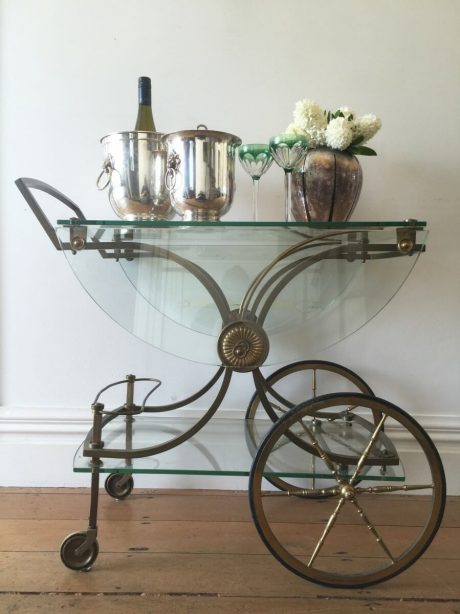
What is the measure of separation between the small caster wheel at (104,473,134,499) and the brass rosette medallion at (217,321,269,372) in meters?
0.48

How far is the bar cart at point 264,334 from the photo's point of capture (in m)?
1.02

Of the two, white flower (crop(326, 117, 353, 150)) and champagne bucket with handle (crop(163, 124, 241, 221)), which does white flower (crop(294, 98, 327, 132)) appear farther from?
champagne bucket with handle (crop(163, 124, 241, 221))

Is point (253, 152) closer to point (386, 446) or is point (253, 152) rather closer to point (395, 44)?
point (395, 44)

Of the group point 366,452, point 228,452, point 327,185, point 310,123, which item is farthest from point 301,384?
point 310,123

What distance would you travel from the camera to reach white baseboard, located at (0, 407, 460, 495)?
1444 millimetres

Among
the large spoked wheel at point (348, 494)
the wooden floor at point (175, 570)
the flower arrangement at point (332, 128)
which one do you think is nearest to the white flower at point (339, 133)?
the flower arrangement at point (332, 128)

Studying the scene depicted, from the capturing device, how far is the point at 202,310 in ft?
3.87

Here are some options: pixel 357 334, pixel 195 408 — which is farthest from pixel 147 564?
pixel 357 334

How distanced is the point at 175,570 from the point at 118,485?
367mm

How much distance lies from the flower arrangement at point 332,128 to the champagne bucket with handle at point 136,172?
0.28 metres

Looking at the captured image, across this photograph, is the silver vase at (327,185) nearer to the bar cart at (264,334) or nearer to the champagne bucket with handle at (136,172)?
the bar cart at (264,334)

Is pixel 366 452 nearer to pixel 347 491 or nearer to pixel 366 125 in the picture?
pixel 347 491

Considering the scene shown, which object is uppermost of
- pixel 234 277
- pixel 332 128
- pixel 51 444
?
pixel 332 128

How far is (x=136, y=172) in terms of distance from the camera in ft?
3.67
